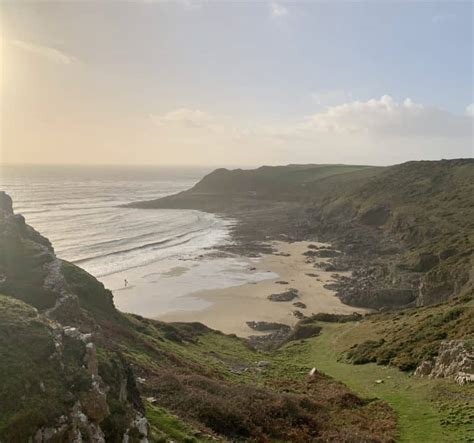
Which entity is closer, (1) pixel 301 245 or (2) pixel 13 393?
(2) pixel 13 393

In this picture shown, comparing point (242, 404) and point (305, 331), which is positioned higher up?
point (242, 404)

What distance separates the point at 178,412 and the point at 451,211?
8250 cm

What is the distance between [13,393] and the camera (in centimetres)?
991

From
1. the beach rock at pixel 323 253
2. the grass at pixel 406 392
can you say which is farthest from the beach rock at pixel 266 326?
the beach rock at pixel 323 253

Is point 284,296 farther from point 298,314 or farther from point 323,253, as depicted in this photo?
point 323,253

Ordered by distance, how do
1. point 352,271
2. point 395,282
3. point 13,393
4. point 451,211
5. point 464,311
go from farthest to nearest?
point 451,211 < point 352,271 < point 395,282 < point 464,311 < point 13,393

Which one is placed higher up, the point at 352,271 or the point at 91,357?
the point at 91,357

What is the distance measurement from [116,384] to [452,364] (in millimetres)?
18068

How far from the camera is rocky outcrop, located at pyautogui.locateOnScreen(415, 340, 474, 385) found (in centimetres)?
2264

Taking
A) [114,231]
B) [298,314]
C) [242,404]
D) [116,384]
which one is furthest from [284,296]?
[114,231]

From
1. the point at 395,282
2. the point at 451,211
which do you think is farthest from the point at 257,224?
the point at 395,282

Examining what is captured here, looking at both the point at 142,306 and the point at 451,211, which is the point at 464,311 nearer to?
the point at 142,306

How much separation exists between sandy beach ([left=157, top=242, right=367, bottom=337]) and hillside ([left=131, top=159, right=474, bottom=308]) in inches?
135

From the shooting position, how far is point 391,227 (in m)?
98.0
